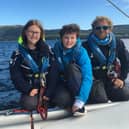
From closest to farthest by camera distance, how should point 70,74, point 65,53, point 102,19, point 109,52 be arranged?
point 70,74
point 65,53
point 102,19
point 109,52

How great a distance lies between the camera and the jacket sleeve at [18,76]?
4344 mm

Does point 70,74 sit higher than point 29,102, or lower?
higher

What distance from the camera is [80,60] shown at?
4414 mm

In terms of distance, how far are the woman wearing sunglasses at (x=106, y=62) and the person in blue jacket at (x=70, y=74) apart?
364mm

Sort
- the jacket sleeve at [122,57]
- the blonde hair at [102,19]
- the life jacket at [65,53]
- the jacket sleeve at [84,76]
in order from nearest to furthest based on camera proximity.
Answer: the jacket sleeve at [84,76] → the life jacket at [65,53] → the blonde hair at [102,19] → the jacket sleeve at [122,57]

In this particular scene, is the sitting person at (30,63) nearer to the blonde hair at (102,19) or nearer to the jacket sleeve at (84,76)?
the jacket sleeve at (84,76)

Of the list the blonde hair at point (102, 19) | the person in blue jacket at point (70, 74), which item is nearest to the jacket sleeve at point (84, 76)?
the person in blue jacket at point (70, 74)

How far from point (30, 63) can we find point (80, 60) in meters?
0.55

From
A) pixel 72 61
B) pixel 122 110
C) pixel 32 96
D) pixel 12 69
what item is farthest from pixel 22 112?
pixel 122 110

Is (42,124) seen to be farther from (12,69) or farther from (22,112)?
(12,69)

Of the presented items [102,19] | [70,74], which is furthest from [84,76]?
[102,19]

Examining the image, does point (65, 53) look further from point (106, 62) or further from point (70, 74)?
point (106, 62)

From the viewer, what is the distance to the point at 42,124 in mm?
4395

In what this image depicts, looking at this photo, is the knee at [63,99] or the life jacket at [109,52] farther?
the life jacket at [109,52]
